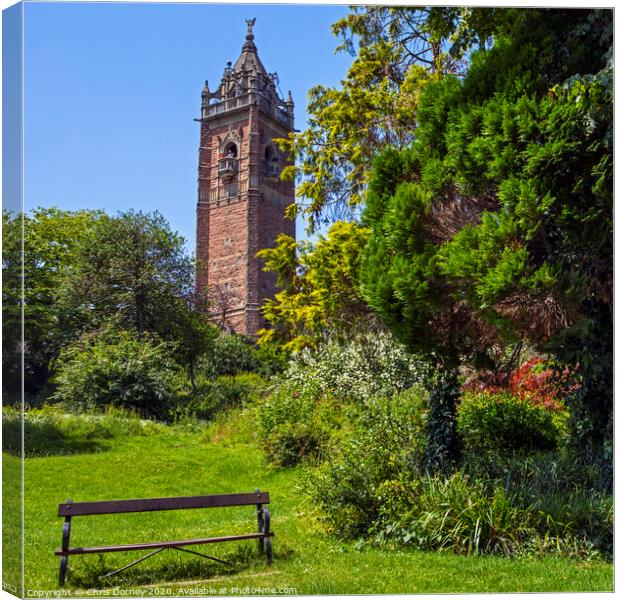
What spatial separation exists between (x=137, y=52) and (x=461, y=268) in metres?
3.18

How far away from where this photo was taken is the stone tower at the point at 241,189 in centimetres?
646

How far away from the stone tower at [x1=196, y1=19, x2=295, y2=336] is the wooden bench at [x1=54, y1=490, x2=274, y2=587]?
279cm

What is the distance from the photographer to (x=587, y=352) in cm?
554

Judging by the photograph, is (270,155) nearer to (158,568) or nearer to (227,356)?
(227,356)

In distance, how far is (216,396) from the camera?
27.4 feet

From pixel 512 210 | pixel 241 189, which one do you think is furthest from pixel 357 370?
pixel 512 210

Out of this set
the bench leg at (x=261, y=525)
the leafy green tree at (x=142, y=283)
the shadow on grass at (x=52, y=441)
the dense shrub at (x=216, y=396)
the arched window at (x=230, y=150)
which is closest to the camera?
the bench leg at (x=261, y=525)

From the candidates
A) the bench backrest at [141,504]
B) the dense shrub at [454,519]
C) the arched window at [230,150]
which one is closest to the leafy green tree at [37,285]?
the bench backrest at [141,504]

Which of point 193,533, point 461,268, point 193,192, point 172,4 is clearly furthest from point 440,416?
point 172,4

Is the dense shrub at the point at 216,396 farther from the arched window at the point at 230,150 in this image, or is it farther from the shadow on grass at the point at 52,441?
the arched window at the point at 230,150

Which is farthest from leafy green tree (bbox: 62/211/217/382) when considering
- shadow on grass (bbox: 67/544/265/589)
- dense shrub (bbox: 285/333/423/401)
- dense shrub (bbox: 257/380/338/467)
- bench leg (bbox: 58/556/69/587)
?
bench leg (bbox: 58/556/69/587)

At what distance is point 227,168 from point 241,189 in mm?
521

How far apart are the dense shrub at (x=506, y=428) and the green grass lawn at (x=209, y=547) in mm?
2023

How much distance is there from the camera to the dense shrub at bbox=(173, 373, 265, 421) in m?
8.02
